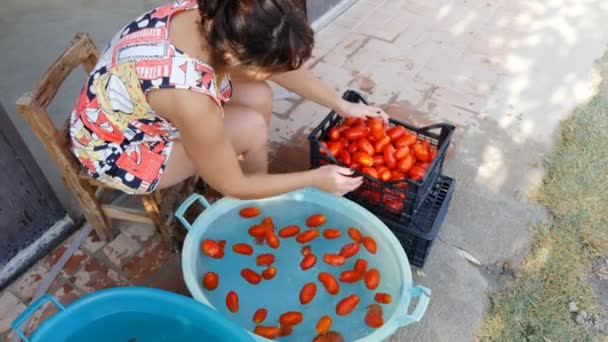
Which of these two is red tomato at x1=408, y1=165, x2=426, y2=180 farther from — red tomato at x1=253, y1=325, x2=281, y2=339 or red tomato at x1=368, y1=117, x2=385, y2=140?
red tomato at x1=253, y1=325, x2=281, y2=339

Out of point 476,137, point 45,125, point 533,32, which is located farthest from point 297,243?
point 533,32

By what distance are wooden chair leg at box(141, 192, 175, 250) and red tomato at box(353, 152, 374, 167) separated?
0.77 metres

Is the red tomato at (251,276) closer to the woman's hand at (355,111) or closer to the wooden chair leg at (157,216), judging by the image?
the wooden chair leg at (157,216)

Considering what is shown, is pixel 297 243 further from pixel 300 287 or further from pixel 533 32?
pixel 533 32

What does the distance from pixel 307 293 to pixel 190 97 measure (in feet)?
2.71

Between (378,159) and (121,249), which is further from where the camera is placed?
(121,249)

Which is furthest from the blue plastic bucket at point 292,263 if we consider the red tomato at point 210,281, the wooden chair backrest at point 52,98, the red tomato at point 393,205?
the wooden chair backrest at point 52,98

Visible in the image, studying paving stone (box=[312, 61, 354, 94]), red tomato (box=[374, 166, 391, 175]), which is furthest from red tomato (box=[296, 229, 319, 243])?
paving stone (box=[312, 61, 354, 94])

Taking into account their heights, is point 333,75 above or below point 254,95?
below

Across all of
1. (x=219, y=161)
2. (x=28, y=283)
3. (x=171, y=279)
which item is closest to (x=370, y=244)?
(x=219, y=161)

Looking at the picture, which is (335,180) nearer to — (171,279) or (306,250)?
(306,250)

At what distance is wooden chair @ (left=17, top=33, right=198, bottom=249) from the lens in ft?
5.19

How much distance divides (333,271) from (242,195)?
513mm

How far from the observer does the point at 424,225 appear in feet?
6.17
